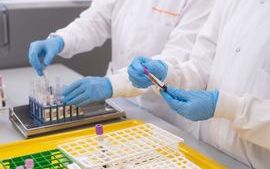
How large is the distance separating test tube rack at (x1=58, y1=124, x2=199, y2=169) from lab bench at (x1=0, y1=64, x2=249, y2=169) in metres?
0.16

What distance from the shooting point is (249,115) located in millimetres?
938

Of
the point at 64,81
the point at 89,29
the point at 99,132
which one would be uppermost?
the point at 89,29

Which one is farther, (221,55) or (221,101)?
(221,55)

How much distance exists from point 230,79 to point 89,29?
712 mm

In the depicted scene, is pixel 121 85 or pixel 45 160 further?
pixel 121 85

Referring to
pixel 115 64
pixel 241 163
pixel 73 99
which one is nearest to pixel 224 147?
pixel 241 163

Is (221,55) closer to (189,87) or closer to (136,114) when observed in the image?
(189,87)

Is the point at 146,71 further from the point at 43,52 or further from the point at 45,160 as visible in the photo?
the point at 43,52

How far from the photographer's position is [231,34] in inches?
43.7

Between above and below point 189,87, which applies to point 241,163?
below

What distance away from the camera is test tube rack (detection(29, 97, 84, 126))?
1155 mm

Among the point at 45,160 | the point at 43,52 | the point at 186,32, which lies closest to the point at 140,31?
the point at 186,32

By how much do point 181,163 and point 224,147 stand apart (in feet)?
0.78

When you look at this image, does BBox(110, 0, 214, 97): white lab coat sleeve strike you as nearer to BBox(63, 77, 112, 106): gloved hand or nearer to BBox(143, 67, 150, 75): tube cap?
BBox(63, 77, 112, 106): gloved hand
